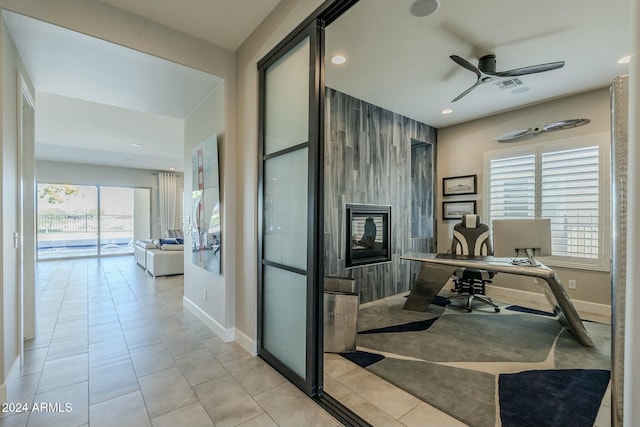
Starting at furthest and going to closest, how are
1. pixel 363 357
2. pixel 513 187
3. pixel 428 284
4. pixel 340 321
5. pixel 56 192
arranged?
pixel 56 192, pixel 513 187, pixel 428 284, pixel 340 321, pixel 363 357

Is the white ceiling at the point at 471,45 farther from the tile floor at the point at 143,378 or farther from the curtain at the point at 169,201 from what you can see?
the curtain at the point at 169,201

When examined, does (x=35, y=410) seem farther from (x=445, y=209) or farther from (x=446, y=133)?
(x=446, y=133)

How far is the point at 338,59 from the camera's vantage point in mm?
3041

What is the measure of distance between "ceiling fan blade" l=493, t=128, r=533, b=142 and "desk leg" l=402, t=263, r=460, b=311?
247 centimetres

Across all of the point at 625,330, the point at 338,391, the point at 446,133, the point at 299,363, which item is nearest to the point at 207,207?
the point at 299,363

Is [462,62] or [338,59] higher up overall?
[338,59]

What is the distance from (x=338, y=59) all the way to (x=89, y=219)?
933cm

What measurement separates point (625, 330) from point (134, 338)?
3635 mm

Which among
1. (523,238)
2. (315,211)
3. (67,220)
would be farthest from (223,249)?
(67,220)

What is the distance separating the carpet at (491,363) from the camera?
1856 millimetres

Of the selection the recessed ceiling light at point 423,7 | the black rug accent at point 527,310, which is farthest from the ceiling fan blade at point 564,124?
the recessed ceiling light at point 423,7

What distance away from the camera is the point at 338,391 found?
2047mm

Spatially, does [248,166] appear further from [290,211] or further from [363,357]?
[363,357]

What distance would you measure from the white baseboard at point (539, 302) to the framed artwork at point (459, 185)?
167cm
